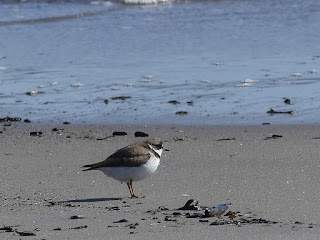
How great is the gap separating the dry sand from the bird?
0.16m

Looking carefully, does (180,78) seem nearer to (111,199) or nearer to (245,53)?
(245,53)

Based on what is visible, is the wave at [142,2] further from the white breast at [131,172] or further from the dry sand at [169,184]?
the white breast at [131,172]

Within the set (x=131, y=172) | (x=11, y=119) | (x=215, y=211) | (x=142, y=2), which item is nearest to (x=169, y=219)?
(x=215, y=211)

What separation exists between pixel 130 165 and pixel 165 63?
5325mm

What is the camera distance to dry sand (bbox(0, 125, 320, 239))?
188 inches

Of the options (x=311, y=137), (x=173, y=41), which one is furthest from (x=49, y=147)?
(x=173, y=41)

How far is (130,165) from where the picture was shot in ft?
19.3

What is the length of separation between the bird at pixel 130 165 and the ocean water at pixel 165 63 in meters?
2.21

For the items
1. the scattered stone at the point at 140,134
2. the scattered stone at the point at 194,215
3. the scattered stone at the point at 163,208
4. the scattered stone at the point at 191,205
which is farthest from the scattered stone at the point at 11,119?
the scattered stone at the point at 194,215

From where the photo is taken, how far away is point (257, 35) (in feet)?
43.7

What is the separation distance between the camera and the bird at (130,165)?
581 cm

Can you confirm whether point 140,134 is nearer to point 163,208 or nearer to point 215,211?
point 163,208

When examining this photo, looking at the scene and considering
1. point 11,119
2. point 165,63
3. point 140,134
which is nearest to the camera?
point 140,134

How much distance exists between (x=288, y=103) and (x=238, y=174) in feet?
8.76
